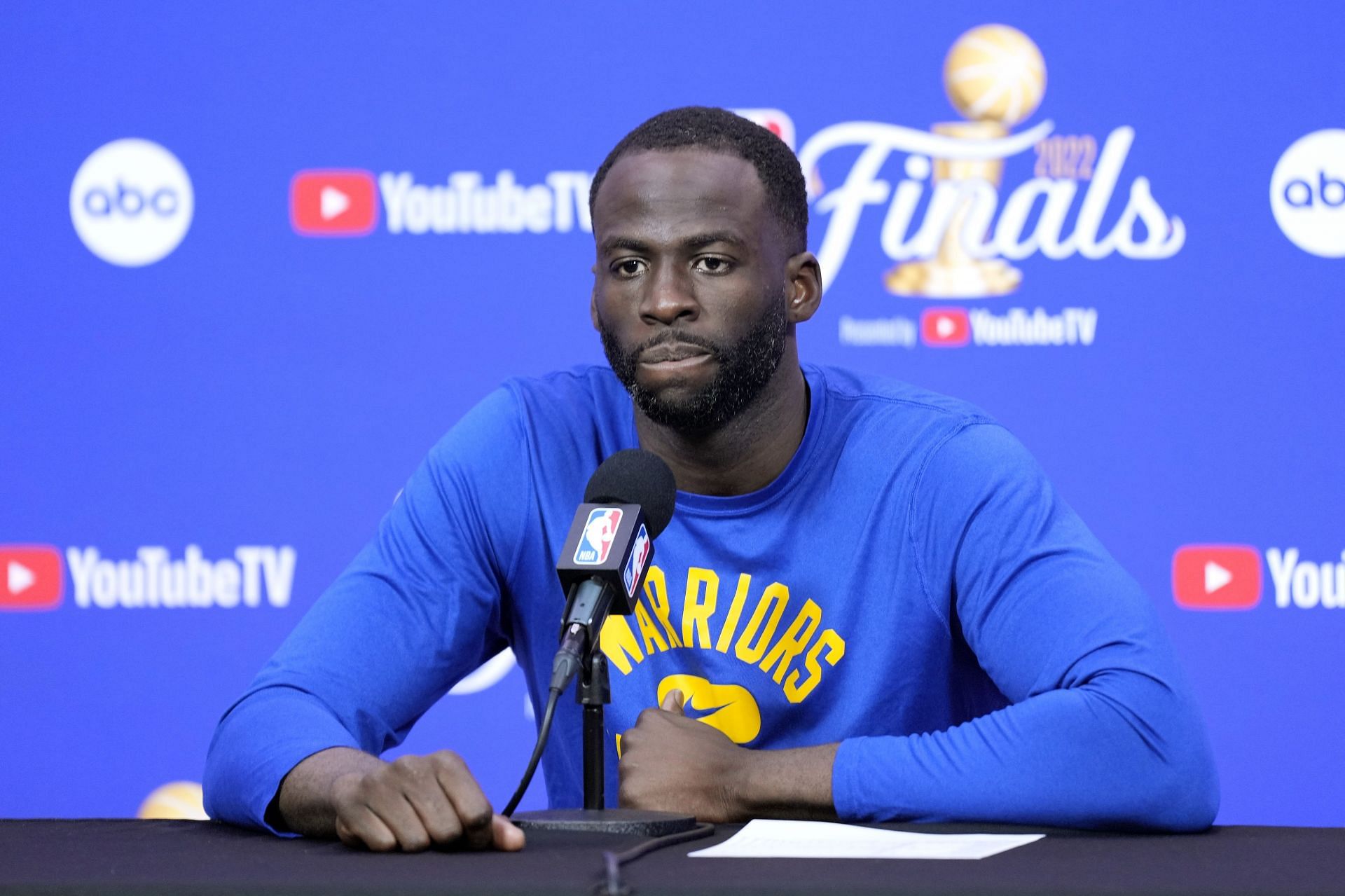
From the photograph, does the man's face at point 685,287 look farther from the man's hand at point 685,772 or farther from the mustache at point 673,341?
the man's hand at point 685,772

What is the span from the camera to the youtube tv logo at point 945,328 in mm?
2771

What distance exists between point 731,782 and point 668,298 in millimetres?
562

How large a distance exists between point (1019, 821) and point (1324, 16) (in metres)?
2.04

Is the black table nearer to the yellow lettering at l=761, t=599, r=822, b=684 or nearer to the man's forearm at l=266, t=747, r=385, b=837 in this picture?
the man's forearm at l=266, t=747, r=385, b=837

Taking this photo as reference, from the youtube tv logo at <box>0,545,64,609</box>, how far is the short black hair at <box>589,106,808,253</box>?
1.61m

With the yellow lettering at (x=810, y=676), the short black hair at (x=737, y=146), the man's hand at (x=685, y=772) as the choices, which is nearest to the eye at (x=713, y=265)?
the short black hair at (x=737, y=146)

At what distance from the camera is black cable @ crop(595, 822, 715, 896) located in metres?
0.89

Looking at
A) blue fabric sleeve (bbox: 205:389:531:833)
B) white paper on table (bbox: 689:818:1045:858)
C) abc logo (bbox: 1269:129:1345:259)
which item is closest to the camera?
white paper on table (bbox: 689:818:1045:858)

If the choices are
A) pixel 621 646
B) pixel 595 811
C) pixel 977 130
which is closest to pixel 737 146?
pixel 621 646

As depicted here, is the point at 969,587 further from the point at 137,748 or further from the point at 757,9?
the point at 137,748

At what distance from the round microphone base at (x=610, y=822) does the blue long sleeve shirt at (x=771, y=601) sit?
0.87 ft

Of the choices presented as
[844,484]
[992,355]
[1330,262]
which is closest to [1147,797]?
[844,484]

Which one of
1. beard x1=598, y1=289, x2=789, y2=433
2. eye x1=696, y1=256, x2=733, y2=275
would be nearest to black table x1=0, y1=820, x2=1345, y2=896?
beard x1=598, y1=289, x2=789, y2=433

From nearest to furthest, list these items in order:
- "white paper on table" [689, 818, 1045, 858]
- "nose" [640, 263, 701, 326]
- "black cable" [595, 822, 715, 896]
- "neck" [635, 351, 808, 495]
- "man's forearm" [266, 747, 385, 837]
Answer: "black cable" [595, 822, 715, 896]
"white paper on table" [689, 818, 1045, 858]
"man's forearm" [266, 747, 385, 837]
"nose" [640, 263, 701, 326]
"neck" [635, 351, 808, 495]
